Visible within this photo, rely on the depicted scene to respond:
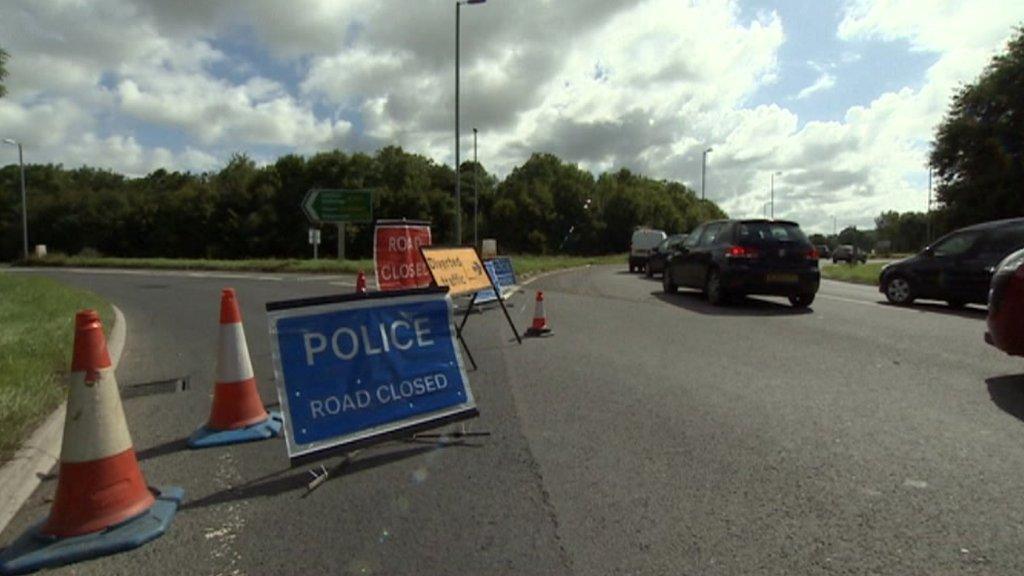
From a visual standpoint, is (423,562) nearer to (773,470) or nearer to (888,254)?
(773,470)

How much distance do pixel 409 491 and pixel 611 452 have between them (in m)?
1.33

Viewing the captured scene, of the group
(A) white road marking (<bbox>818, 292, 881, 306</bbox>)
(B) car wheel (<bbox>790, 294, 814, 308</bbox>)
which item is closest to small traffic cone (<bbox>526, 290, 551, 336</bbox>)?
(B) car wheel (<bbox>790, 294, 814, 308</bbox>)

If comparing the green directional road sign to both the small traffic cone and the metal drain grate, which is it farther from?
the metal drain grate

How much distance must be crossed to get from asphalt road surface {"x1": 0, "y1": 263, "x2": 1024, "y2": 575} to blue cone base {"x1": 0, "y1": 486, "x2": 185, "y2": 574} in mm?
72

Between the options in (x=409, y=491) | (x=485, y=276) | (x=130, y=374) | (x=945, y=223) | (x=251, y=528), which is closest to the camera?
(x=251, y=528)

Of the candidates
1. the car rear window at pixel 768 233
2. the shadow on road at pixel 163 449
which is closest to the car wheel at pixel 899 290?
the car rear window at pixel 768 233

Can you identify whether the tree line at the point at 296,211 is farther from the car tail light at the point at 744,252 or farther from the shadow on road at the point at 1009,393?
the shadow on road at the point at 1009,393

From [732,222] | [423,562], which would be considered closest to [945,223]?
[732,222]

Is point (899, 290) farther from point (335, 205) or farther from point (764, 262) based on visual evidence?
point (335, 205)

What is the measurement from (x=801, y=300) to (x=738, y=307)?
1245 millimetres

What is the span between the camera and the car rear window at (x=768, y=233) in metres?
12.3

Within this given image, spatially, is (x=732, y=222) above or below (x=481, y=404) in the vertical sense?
above

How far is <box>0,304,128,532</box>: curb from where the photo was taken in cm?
364

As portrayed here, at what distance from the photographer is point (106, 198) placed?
7794cm
